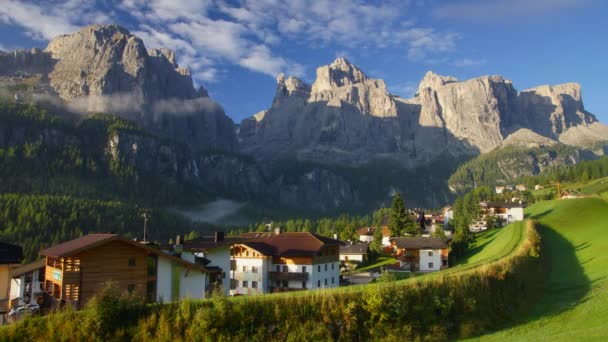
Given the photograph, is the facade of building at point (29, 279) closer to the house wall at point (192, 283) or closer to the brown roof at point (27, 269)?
the brown roof at point (27, 269)

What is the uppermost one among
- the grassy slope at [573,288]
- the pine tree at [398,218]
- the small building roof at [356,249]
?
the pine tree at [398,218]

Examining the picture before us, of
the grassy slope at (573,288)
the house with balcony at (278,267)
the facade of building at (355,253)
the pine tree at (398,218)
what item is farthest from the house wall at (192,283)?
the pine tree at (398,218)

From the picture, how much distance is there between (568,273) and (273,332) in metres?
31.7

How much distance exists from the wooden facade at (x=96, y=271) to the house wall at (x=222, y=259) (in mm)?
19963

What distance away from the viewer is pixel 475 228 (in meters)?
116

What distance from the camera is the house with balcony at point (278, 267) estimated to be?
6156 centimetres

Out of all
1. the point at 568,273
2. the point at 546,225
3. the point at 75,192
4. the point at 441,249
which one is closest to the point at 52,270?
the point at 568,273

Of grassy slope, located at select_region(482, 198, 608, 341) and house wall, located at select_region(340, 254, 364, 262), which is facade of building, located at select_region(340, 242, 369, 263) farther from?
grassy slope, located at select_region(482, 198, 608, 341)

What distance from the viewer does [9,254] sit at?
43.9 meters

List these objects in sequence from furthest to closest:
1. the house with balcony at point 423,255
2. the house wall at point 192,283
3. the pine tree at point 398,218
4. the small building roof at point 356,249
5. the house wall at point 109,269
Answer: the pine tree at point 398,218
the small building roof at point 356,249
the house with balcony at point 423,255
the house wall at point 192,283
the house wall at point 109,269

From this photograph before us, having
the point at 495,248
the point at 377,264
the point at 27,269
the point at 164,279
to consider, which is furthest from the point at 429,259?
the point at 27,269

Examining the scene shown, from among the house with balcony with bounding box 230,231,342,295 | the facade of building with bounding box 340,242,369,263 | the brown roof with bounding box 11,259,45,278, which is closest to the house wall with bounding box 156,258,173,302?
the brown roof with bounding box 11,259,45,278

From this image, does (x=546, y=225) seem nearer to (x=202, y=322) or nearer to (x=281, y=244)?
(x=281, y=244)

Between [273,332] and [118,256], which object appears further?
[118,256]
